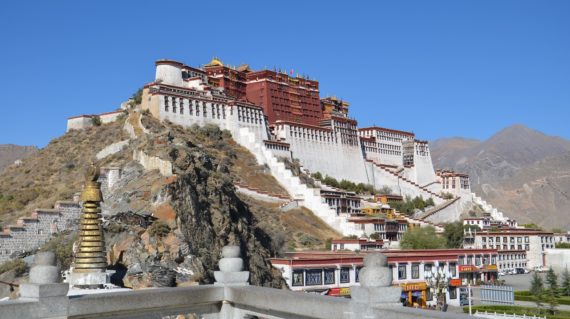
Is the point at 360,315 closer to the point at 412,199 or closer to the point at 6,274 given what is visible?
the point at 6,274

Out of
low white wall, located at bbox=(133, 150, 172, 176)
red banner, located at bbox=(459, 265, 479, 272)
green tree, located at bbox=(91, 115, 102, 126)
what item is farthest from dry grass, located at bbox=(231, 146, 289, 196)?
red banner, located at bbox=(459, 265, 479, 272)

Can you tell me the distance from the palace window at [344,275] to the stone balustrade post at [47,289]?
1214 inches

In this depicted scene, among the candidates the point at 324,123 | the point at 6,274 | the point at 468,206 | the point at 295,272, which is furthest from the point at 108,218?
the point at 468,206

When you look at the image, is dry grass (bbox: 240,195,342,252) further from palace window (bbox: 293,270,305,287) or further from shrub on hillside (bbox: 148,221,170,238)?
shrub on hillside (bbox: 148,221,170,238)

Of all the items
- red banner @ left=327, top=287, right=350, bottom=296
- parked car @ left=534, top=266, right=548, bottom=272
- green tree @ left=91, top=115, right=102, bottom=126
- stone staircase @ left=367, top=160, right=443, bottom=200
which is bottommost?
parked car @ left=534, top=266, right=548, bottom=272

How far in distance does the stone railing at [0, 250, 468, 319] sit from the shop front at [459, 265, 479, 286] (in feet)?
130

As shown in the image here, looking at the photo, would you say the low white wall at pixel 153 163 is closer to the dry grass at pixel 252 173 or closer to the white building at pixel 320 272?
the white building at pixel 320 272

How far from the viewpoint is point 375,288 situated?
5566 mm

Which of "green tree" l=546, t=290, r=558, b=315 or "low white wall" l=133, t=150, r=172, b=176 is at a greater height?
"low white wall" l=133, t=150, r=172, b=176

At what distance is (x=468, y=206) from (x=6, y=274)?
57104mm

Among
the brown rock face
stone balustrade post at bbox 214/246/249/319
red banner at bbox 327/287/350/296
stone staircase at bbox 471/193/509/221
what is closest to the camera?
stone balustrade post at bbox 214/246/249/319

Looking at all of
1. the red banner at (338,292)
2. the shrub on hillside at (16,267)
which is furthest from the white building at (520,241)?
the shrub on hillside at (16,267)

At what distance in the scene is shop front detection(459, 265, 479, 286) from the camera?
45.0 metres

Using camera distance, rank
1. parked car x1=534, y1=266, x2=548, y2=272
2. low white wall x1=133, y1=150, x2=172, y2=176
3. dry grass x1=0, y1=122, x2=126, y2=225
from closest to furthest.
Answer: low white wall x1=133, y1=150, x2=172, y2=176 < dry grass x1=0, y1=122, x2=126, y2=225 < parked car x1=534, y1=266, x2=548, y2=272
